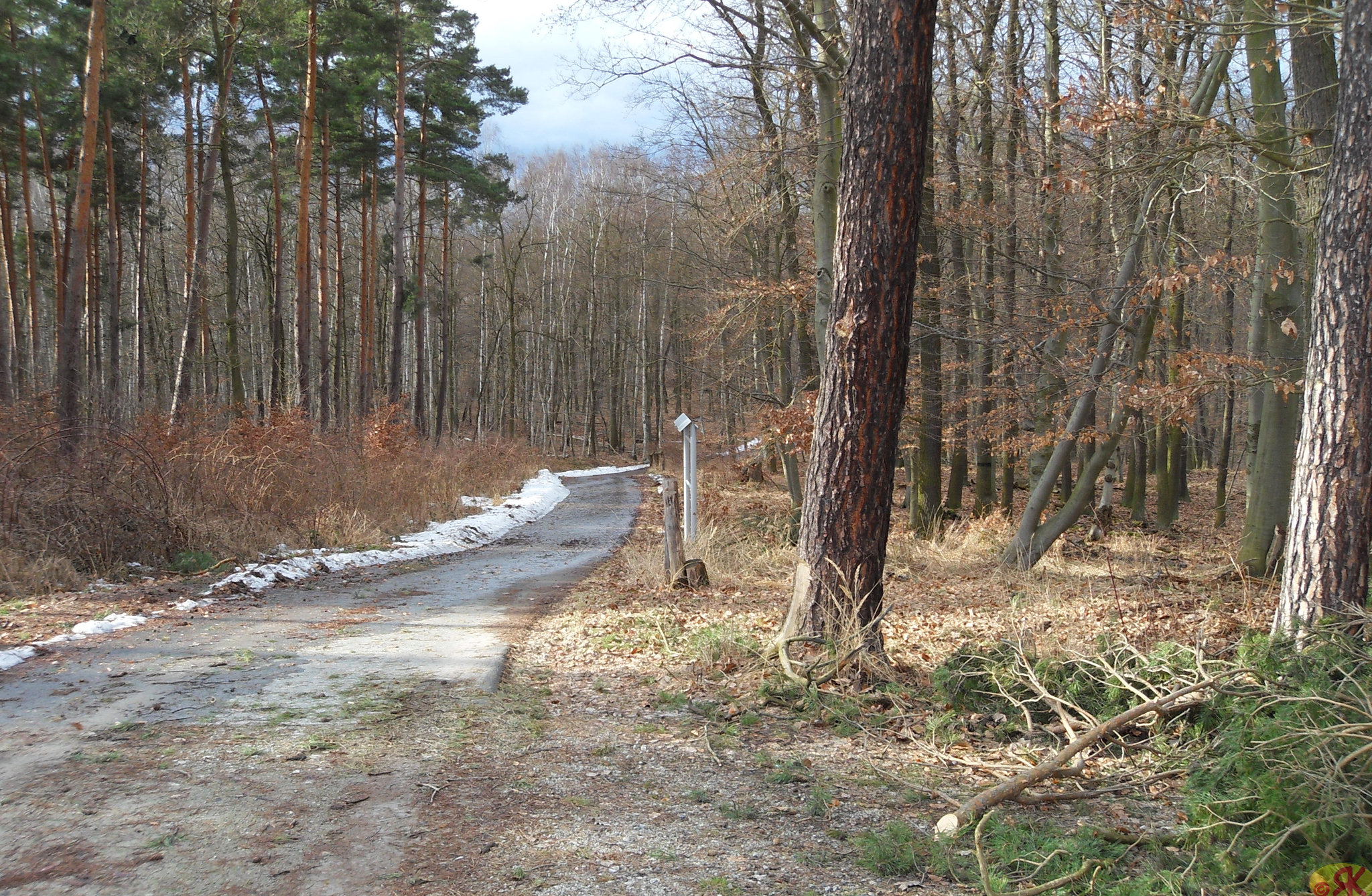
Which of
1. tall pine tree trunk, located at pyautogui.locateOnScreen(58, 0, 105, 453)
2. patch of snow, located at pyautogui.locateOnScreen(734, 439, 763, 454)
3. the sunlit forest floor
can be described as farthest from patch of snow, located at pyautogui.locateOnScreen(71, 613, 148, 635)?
patch of snow, located at pyautogui.locateOnScreen(734, 439, 763, 454)

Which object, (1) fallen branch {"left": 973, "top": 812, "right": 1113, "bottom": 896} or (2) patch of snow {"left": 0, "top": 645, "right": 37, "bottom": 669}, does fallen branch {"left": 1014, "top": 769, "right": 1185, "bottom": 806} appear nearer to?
(1) fallen branch {"left": 973, "top": 812, "right": 1113, "bottom": 896}

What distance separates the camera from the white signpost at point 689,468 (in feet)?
41.8

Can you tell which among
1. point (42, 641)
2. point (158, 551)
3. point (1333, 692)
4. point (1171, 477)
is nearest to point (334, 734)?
point (42, 641)

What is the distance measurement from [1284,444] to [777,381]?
13.2 metres

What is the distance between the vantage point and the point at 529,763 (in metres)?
4.42

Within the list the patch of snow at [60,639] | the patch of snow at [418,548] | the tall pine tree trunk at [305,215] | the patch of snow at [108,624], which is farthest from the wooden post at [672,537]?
the tall pine tree trunk at [305,215]

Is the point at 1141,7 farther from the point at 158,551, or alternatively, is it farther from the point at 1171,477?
the point at 1171,477

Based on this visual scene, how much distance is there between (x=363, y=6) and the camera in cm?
1950

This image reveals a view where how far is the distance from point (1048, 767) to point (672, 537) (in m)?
6.18

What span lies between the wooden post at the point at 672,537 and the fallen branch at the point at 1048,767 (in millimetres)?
5575

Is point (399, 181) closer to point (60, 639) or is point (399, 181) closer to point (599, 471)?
point (60, 639)

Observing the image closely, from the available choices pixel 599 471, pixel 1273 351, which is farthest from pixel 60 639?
pixel 599 471

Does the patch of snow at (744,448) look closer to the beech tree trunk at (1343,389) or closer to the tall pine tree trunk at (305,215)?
the tall pine tree trunk at (305,215)

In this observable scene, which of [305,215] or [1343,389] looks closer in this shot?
[1343,389]
